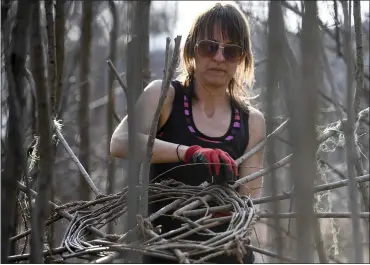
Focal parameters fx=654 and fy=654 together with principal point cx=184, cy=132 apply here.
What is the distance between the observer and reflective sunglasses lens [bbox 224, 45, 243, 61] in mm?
1336

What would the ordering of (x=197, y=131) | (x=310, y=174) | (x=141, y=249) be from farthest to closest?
(x=197, y=131)
(x=141, y=249)
(x=310, y=174)

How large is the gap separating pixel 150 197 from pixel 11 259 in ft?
0.88

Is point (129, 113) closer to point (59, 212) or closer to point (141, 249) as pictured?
point (141, 249)

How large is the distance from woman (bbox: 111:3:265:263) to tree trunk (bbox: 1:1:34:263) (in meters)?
0.50

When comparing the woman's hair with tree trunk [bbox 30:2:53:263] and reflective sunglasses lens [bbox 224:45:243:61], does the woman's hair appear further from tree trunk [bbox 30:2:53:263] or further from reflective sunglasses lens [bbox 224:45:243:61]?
tree trunk [bbox 30:2:53:263]

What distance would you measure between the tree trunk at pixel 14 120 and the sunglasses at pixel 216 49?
2.14 ft

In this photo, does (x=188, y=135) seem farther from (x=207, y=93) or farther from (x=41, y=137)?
(x=41, y=137)

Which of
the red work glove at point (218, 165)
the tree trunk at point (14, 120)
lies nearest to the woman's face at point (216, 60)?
the red work glove at point (218, 165)

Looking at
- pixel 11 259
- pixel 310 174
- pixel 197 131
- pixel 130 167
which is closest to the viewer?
pixel 310 174

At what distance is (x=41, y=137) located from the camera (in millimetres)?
719

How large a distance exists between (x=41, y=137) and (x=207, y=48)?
682mm

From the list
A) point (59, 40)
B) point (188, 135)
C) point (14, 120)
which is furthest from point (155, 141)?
point (59, 40)

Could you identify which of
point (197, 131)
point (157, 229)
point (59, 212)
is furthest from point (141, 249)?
point (197, 131)

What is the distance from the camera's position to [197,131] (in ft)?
4.51
